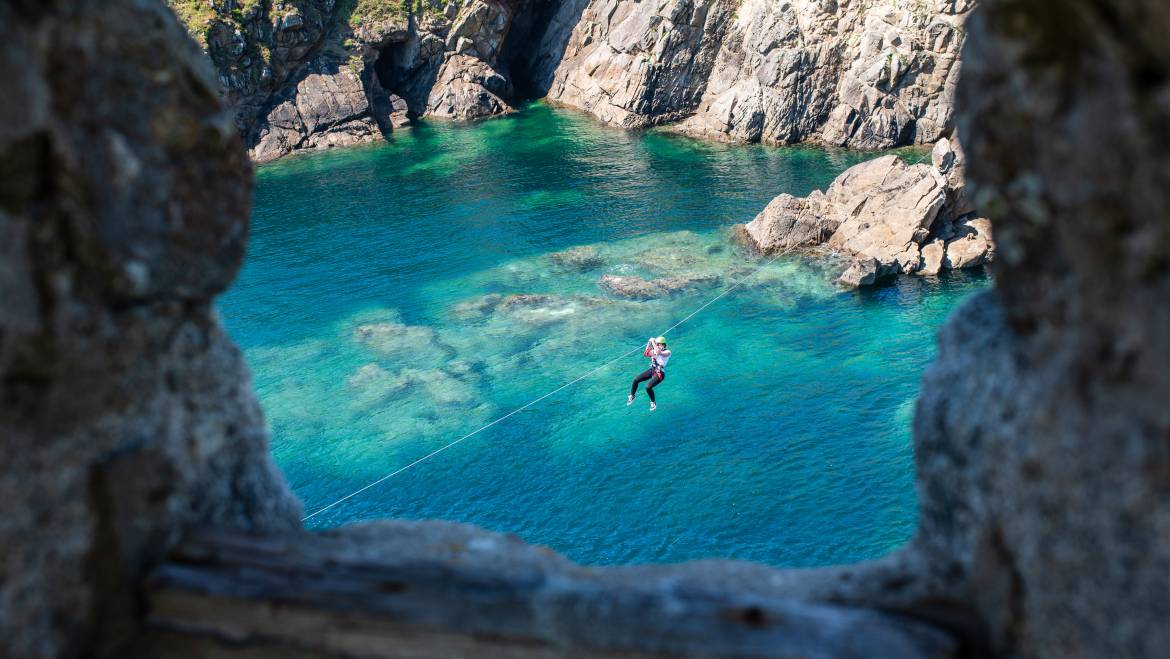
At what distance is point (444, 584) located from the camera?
7199mm

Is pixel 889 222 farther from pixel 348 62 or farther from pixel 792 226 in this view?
pixel 348 62

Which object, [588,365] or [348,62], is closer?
[588,365]

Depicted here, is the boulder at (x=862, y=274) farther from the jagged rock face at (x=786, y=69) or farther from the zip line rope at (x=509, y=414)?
the jagged rock face at (x=786, y=69)

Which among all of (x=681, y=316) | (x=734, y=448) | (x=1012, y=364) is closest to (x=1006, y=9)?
(x=1012, y=364)

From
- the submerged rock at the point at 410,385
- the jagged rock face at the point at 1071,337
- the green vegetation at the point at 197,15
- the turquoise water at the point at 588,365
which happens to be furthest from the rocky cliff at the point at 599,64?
the jagged rock face at the point at 1071,337

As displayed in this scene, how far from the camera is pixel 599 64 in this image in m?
72.6

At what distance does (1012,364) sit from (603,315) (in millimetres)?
32158

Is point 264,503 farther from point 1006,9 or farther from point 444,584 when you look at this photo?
point 1006,9

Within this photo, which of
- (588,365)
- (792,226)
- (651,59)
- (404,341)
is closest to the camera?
(588,365)

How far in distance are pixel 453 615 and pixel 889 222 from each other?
38.7 meters

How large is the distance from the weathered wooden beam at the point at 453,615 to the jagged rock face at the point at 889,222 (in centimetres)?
3441

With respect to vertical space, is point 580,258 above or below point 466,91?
below

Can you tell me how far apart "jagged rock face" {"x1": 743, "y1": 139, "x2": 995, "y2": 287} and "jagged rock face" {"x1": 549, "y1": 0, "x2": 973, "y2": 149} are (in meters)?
14.6

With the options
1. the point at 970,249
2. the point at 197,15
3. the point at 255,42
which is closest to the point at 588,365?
the point at 970,249
